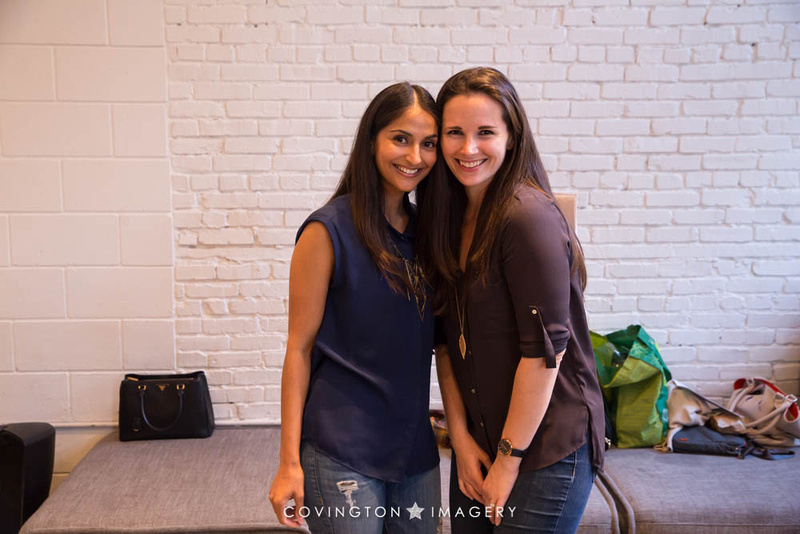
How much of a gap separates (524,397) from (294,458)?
51cm

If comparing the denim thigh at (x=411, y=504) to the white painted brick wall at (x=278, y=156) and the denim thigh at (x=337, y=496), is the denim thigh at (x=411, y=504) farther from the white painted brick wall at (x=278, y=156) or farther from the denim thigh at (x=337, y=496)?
the white painted brick wall at (x=278, y=156)

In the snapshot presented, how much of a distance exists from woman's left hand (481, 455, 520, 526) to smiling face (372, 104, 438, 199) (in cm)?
65

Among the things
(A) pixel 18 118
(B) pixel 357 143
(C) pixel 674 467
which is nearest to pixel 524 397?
(B) pixel 357 143

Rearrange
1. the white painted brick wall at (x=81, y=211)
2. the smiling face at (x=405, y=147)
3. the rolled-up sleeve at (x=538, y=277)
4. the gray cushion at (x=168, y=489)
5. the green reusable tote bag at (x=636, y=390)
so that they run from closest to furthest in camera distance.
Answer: the rolled-up sleeve at (x=538, y=277) → the smiling face at (x=405, y=147) → the gray cushion at (x=168, y=489) → the green reusable tote bag at (x=636, y=390) → the white painted brick wall at (x=81, y=211)

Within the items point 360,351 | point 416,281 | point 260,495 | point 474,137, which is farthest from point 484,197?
point 260,495

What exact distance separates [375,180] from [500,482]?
72 centimetres

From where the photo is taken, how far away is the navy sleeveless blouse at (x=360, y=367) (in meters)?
1.40

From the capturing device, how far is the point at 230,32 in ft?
9.46

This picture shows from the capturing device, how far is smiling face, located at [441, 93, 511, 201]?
1433 millimetres

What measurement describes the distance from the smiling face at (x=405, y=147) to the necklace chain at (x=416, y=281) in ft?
0.52

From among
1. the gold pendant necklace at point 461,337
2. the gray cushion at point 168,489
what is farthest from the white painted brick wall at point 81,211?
the gold pendant necklace at point 461,337

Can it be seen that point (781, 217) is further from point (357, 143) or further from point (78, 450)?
point (78, 450)

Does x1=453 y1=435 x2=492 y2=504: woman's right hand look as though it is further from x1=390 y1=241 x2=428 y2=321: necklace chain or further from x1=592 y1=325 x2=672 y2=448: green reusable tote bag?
x1=592 y1=325 x2=672 y2=448: green reusable tote bag

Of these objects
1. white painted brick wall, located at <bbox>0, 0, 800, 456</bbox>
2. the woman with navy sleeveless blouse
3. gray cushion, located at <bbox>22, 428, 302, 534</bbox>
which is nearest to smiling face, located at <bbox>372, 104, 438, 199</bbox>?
the woman with navy sleeveless blouse
